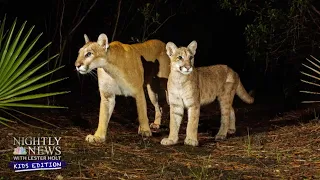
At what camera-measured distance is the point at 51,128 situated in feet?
24.2

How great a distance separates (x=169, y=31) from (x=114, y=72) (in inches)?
264

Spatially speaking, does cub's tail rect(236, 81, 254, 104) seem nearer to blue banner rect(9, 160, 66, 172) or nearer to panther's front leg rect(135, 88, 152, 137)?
panther's front leg rect(135, 88, 152, 137)

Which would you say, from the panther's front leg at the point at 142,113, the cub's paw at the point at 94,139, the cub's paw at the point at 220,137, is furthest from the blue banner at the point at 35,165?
the cub's paw at the point at 220,137

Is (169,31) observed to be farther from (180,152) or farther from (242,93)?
(180,152)

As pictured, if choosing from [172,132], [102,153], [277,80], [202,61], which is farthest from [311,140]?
[202,61]

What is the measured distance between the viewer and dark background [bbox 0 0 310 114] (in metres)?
11.0

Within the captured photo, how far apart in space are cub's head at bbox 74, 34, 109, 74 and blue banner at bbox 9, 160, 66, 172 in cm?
149

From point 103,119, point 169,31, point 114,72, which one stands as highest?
point 169,31

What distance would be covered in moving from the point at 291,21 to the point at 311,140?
267cm

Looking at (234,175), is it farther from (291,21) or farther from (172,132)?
(291,21)

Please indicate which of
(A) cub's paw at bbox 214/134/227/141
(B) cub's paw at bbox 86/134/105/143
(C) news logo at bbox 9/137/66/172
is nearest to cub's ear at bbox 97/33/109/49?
(B) cub's paw at bbox 86/134/105/143

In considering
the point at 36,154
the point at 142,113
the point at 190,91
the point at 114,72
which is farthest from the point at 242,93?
the point at 36,154

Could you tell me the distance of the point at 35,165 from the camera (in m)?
5.21

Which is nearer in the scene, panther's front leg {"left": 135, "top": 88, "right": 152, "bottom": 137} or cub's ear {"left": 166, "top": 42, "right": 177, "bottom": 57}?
cub's ear {"left": 166, "top": 42, "right": 177, "bottom": 57}
